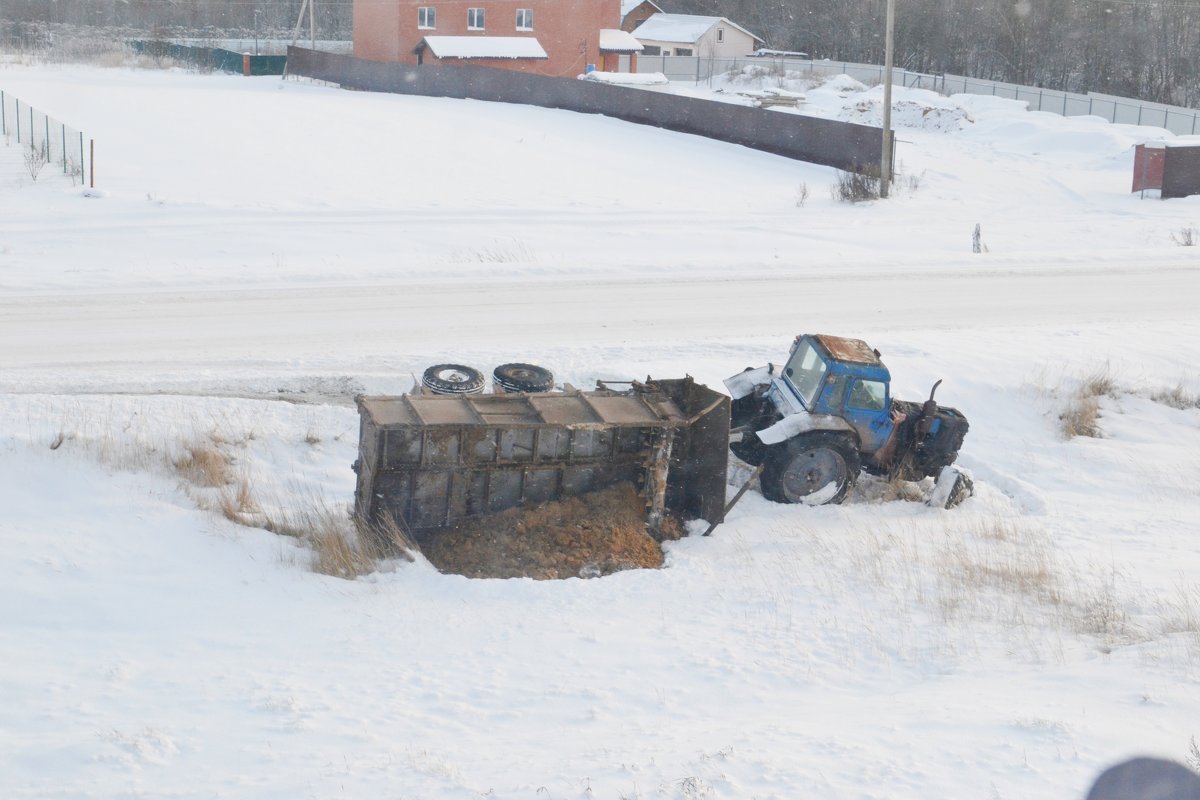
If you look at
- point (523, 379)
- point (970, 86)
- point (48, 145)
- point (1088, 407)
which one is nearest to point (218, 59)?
point (48, 145)

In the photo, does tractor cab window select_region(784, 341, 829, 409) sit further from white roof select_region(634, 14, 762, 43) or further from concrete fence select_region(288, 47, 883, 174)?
white roof select_region(634, 14, 762, 43)

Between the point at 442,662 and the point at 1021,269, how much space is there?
1689cm

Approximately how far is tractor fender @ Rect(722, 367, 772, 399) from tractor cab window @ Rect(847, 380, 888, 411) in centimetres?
110

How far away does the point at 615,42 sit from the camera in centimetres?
6053

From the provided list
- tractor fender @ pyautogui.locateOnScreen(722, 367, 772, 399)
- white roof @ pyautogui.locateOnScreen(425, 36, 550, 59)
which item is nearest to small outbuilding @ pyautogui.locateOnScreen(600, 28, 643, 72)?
white roof @ pyautogui.locateOnScreen(425, 36, 550, 59)

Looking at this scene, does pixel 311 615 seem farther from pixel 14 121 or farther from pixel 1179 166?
pixel 14 121

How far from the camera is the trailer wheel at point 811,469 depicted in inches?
434

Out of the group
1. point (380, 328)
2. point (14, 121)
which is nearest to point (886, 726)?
point (380, 328)

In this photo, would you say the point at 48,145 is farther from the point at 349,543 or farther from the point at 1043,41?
the point at 1043,41

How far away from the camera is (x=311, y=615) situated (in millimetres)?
8414

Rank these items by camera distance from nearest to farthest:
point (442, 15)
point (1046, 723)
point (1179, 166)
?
1. point (1046, 723)
2. point (1179, 166)
3. point (442, 15)

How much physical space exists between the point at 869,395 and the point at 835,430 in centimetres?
61

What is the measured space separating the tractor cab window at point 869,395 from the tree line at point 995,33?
192ft

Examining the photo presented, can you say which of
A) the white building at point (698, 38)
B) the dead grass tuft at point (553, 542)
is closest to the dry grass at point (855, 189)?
the dead grass tuft at point (553, 542)
